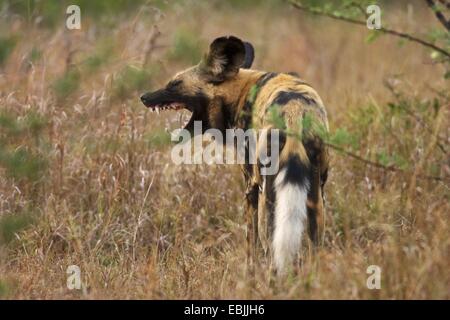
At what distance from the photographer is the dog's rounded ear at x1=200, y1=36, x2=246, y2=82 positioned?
5059 millimetres

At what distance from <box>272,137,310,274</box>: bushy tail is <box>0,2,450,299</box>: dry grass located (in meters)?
0.14

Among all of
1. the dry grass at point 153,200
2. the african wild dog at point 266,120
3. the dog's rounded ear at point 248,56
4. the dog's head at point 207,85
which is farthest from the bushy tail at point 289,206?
the dog's rounded ear at point 248,56

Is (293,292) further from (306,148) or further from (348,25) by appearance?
(348,25)

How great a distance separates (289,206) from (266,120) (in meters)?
0.61

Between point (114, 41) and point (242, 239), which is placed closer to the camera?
point (242, 239)

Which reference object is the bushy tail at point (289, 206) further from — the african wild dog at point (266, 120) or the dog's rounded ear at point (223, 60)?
the dog's rounded ear at point (223, 60)

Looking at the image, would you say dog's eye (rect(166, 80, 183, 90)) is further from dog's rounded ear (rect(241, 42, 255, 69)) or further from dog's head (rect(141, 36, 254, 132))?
dog's rounded ear (rect(241, 42, 255, 69))

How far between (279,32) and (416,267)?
24.0 ft

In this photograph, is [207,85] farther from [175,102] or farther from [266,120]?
[266,120]

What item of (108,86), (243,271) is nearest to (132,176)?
(108,86)

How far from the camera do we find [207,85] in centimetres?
515

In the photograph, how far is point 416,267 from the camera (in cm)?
396

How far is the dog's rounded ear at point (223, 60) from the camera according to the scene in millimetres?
5059

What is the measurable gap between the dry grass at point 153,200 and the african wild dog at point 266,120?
0.18 meters
